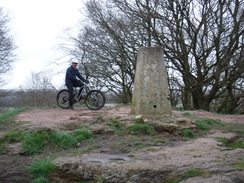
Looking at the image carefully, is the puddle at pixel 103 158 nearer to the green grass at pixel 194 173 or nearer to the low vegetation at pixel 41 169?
the low vegetation at pixel 41 169

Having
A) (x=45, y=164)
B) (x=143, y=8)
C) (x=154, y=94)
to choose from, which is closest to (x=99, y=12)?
(x=143, y=8)

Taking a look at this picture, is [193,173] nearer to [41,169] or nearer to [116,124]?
[41,169]

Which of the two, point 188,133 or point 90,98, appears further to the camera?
point 90,98

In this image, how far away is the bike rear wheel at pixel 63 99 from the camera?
11.3 metres

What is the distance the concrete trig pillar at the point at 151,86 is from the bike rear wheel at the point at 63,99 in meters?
4.35

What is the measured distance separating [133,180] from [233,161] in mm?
1292

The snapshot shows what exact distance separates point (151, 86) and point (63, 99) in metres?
4.91

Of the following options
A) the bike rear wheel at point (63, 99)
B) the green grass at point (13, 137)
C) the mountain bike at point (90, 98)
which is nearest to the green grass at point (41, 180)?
the green grass at point (13, 137)

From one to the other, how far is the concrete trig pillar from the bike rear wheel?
4.35m

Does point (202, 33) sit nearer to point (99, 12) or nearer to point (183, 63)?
point (183, 63)

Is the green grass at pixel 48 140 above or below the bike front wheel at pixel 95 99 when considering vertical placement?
below

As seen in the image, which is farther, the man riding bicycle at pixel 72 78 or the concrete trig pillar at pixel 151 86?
the man riding bicycle at pixel 72 78

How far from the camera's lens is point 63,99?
37.3ft

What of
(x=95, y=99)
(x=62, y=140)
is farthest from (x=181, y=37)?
(x=62, y=140)
